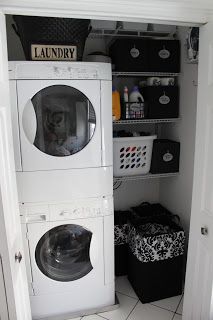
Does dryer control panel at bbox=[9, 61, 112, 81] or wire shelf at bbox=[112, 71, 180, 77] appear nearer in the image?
dryer control panel at bbox=[9, 61, 112, 81]

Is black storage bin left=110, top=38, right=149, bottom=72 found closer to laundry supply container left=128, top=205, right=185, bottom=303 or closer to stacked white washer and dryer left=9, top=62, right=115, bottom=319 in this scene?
stacked white washer and dryer left=9, top=62, right=115, bottom=319

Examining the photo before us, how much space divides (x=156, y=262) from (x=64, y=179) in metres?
1.00

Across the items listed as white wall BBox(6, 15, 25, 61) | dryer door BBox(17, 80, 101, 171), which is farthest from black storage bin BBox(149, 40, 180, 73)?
white wall BBox(6, 15, 25, 61)

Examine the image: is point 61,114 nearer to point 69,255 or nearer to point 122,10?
point 122,10

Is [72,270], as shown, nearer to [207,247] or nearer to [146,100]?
[207,247]

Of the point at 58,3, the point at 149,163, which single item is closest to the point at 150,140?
the point at 149,163

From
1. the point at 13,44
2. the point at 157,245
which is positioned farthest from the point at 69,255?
the point at 13,44

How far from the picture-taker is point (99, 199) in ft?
5.86

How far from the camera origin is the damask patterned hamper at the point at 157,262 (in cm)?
198

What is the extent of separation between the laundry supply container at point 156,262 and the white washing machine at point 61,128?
0.57m

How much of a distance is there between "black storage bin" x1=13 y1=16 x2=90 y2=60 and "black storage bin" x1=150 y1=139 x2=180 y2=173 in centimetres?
104

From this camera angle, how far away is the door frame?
106cm

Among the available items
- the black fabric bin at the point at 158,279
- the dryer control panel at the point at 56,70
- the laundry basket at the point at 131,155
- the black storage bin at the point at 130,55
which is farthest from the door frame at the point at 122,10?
the black fabric bin at the point at 158,279

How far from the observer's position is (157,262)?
2.01 metres
